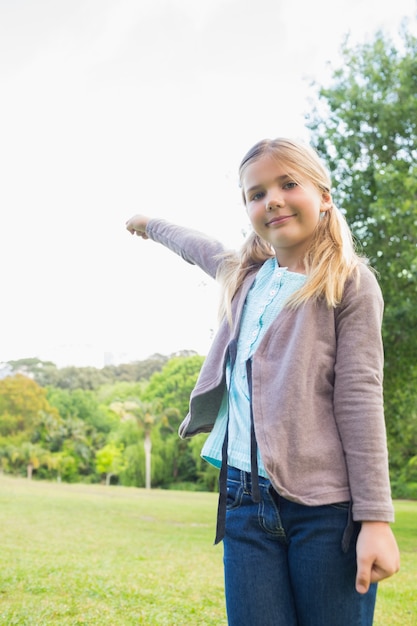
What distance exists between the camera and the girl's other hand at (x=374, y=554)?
1470 mm

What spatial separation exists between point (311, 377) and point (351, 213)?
36.3 feet

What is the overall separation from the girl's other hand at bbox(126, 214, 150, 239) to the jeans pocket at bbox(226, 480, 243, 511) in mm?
1184

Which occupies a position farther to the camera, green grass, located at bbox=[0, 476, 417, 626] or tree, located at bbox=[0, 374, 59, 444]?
tree, located at bbox=[0, 374, 59, 444]

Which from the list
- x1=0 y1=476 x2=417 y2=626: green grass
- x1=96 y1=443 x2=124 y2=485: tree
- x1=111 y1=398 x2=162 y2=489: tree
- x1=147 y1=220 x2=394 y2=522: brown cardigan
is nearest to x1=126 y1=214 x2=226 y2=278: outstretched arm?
x1=147 y1=220 x2=394 y2=522: brown cardigan

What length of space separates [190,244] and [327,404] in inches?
33.2

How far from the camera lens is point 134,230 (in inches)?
103

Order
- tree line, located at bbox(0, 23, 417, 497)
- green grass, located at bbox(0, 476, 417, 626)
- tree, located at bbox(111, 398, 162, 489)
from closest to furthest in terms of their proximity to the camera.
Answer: green grass, located at bbox(0, 476, 417, 626) → tree line, located at bbox(0, 23, 417, 497) → tree, located at bbox(111, 398, 162, 489)

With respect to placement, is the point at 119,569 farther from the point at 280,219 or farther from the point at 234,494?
the point at 280,219

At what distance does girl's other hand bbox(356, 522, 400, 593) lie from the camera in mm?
1470

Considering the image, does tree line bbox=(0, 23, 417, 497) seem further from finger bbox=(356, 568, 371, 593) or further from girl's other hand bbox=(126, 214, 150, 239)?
finger bbox=(356, 568, 371, 593)

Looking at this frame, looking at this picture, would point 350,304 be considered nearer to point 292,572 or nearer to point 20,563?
point 292,572

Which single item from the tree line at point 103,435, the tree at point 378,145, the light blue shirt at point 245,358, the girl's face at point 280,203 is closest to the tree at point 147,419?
the tree line at point 103,435

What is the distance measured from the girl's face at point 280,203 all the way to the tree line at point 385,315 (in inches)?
181

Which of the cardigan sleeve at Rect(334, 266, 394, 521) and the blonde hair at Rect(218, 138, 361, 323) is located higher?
the blonde hair at Rect(218, 138, 361, 323)
